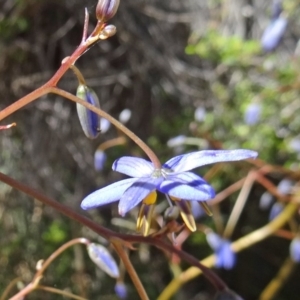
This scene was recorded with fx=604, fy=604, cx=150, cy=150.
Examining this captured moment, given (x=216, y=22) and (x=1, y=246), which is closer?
(x=1, y=246)

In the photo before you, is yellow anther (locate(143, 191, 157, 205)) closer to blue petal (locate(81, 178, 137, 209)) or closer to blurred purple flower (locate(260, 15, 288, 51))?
blue petal (locate(81, 178, 137, 209))

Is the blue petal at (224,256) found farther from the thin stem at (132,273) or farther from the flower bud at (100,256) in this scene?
the thin stem at (132,273)

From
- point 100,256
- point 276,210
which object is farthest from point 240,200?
point 100,256

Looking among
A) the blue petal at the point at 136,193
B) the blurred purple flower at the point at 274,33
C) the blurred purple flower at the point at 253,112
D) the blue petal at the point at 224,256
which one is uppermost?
the blurred purple flower at the point at 274,33

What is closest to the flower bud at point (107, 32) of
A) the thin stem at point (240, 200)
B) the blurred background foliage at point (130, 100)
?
the thin stem at point (240, 200)

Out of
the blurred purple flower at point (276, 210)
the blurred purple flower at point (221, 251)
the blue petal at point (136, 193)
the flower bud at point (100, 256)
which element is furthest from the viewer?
the blurred purple flower at point (276, 210)

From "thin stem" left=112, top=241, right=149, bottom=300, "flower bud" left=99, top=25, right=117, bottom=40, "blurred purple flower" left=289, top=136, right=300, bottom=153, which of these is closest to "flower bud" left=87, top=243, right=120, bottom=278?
"thin stem" left=112, top=241, right=149, bottom=300

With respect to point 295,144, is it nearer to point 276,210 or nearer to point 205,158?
point 276,210

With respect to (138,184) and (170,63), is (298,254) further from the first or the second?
(138,184)

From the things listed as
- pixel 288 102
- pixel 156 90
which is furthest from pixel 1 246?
pixel 288 102
